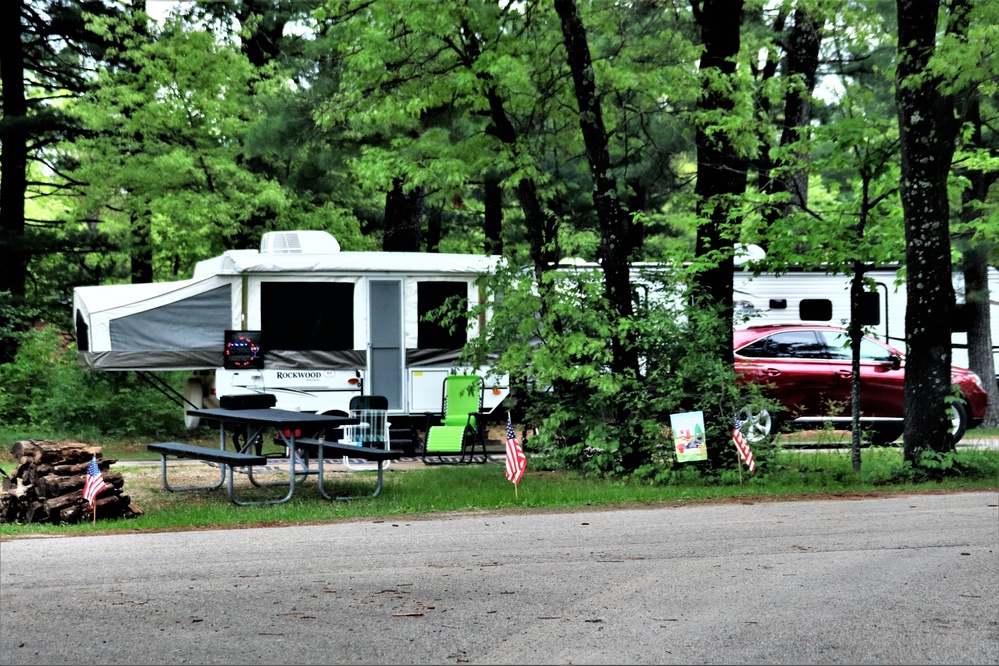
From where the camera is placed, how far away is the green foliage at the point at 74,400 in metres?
19.4

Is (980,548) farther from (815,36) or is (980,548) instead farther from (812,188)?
(812,188)

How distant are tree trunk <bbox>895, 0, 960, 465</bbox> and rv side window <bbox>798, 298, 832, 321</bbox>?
697 centimetres

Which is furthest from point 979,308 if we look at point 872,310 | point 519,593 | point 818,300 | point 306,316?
point 519,593

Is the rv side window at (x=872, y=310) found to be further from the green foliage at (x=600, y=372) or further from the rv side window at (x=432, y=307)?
the rv side window at (x=432, y=307)

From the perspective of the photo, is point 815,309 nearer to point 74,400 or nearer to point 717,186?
point 717,186

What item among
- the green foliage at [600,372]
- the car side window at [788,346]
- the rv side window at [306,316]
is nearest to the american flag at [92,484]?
the green foliage at [600,372]

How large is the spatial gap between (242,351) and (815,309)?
9.64 meters

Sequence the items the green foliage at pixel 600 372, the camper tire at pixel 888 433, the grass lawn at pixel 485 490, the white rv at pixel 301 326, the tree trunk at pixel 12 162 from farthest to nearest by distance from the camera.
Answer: the tree trunk at pixel 12 162, the camper tire at pixel 888 433, the white rv at pixel 301 326, the green foliage at pixel 600 372, the grass lawn at pixel 485 490

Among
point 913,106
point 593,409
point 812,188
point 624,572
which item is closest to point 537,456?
point 593,409

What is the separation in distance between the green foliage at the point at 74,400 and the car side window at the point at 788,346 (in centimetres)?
939

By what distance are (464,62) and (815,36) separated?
554 centimetres

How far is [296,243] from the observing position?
18.7 m

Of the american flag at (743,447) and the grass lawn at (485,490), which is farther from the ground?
Answer: the american flag at (743,447)

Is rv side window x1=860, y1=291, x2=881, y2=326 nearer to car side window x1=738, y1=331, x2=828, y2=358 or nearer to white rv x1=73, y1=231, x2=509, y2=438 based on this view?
car side window x1=738, y1=331, x2=828, y2=358
